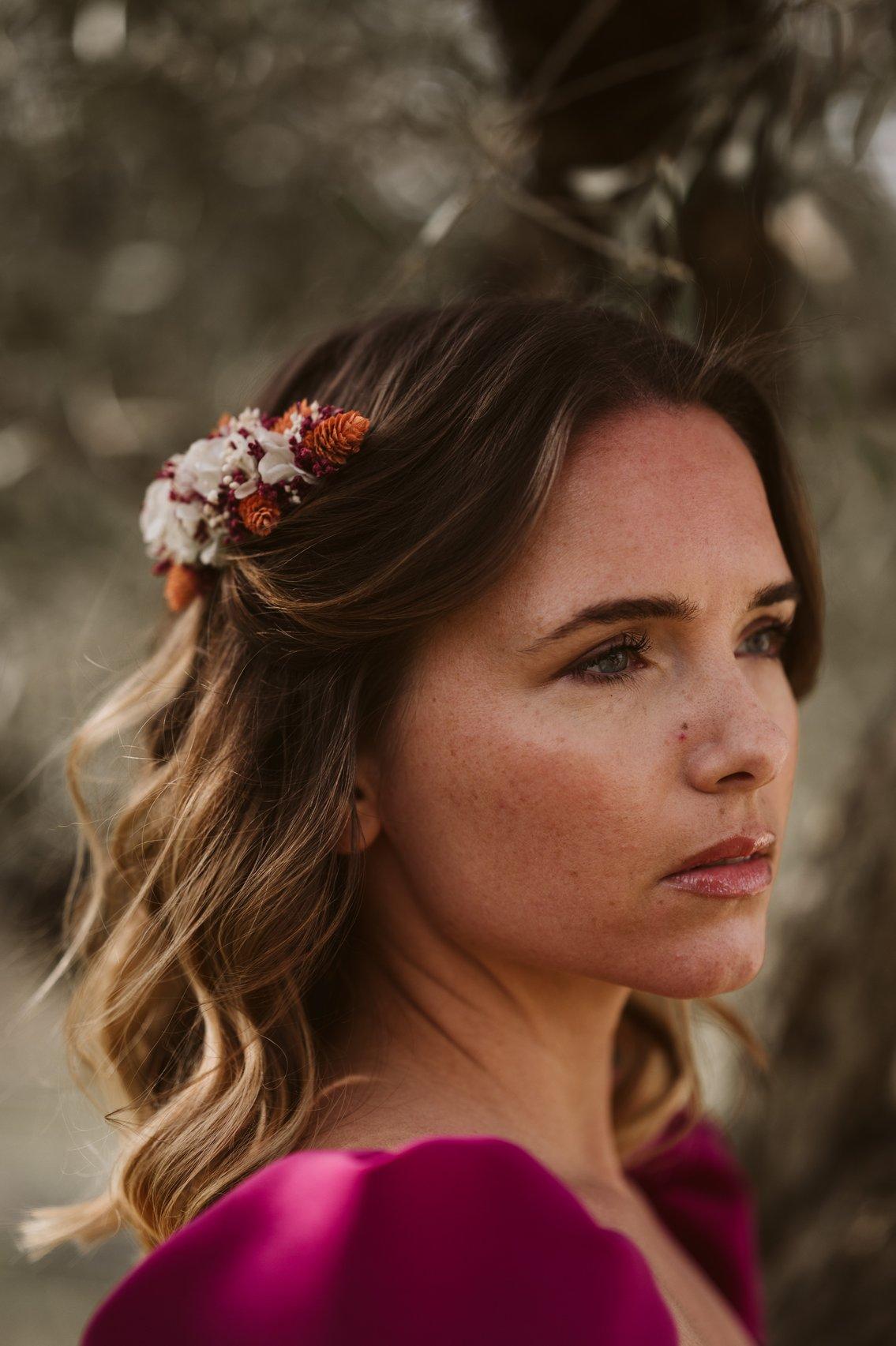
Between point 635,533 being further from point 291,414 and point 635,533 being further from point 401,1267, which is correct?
point 401,1267

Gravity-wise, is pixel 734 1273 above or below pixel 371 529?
below

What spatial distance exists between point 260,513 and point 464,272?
141 centimetres

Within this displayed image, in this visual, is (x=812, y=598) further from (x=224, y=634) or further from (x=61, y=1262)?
(x=61, y=1262)

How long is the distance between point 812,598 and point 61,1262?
3.50 m

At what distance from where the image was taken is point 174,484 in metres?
1.70

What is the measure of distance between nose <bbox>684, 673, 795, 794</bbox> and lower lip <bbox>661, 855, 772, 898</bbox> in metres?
0.10

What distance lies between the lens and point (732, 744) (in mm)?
1338

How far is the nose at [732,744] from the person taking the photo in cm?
133

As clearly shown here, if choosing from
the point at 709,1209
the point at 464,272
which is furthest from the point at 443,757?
the point at 464,272

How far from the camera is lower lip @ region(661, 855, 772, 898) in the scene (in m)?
1.38

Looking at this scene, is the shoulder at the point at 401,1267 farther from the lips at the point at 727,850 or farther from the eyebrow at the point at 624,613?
the eyebrow at the point at 624,613

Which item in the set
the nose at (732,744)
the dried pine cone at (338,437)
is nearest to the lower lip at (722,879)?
the nose at (732,744)

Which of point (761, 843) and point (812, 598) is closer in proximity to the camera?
point (761, 843)

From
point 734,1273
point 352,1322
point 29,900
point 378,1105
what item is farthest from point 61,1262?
point 352,1322
